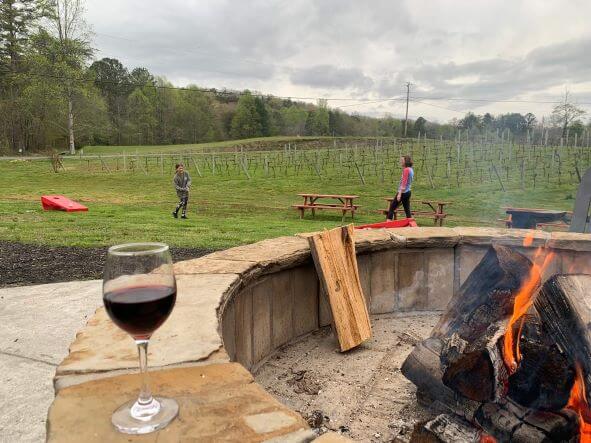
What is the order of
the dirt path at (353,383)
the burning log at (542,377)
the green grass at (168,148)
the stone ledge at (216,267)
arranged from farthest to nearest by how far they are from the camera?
1. the green grass at (168,148)
2. the stone ledge at (216,267)
3. the dirt path at (353,383)
4. the burning log at (542,377)

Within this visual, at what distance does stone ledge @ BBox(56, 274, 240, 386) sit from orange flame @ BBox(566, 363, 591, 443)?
4.97 feet

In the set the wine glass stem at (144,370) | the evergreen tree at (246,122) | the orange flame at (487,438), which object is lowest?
the orange flame at (487,438)

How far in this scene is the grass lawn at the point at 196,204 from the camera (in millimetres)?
9148

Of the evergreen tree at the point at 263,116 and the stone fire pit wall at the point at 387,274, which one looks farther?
the evergreen tree at the point at 263,116

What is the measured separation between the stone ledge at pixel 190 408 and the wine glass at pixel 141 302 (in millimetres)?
40

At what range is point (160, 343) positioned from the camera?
1751 millimetres

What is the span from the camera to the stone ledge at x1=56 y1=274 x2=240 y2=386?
1.56 metres

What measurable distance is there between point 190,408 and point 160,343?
53 centimetres

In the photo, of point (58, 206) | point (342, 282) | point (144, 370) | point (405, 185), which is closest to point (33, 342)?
point (342, 282)

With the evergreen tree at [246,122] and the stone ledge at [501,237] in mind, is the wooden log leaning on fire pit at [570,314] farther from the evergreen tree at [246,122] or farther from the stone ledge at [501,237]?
the evergreen tree at [246,122]

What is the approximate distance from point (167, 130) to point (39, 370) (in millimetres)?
65447

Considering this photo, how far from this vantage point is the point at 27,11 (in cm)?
4097

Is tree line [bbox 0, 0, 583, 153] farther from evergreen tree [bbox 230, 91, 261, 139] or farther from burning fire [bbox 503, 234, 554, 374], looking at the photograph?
burning fire [bbox 503, 234, 554, 374]

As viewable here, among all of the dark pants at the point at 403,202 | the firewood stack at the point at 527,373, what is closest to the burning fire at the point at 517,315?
the firewood stack at the point at 527,373
